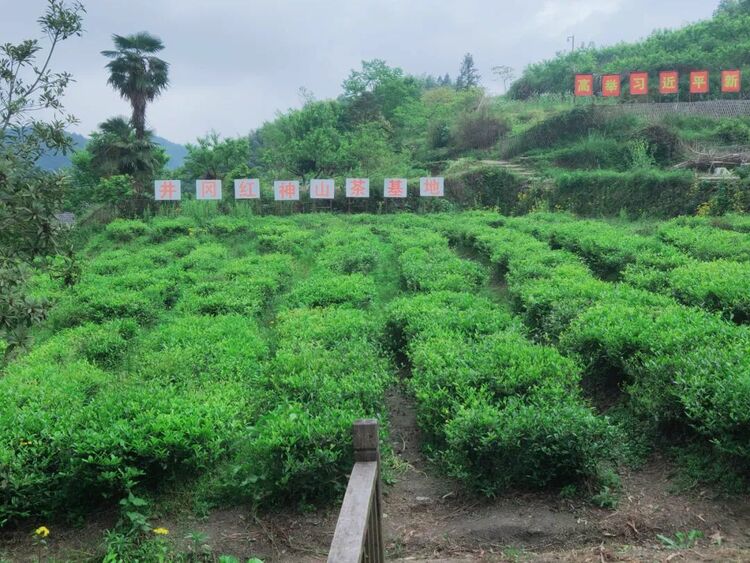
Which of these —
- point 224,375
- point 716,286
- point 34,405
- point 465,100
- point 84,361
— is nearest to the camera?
point 34,405

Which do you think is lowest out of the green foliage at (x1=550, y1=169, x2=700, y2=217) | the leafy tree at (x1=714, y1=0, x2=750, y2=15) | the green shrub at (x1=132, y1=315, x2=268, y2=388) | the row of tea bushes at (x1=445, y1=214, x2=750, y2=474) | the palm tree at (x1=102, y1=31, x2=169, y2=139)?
the green shrub at (x1=132, y1=315, x2=268, y2=388)

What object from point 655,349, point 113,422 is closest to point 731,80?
point 655,349

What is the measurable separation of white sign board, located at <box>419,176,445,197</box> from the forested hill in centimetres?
1880

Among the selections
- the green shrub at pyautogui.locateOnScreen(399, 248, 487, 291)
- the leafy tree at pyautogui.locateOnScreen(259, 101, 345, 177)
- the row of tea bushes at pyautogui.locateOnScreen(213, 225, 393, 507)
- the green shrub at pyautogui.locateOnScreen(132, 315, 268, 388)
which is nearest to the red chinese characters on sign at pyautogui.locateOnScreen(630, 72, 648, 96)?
the leafy tree at pyautogui.locateOnScreen(259, 101, 345, 177)

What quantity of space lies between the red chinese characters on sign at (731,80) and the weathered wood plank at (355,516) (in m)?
35.5

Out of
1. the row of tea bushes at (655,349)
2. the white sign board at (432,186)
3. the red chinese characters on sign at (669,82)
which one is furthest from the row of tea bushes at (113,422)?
the red chinese characters on sign at (669,82)

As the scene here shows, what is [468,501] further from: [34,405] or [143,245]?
[143,245]

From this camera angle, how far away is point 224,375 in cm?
617

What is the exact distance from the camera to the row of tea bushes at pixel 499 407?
4.22 metres

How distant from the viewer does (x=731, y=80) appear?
103 feet

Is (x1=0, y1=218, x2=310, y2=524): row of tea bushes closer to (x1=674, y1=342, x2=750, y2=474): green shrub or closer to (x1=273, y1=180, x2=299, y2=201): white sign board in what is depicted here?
(x1=674, y1=342, x2=750, y2=474): green shrub

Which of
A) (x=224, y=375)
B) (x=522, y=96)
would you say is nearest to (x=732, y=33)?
(x=522, y=96)

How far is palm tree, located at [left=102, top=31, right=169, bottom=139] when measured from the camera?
2448cm

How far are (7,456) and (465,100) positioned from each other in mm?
37274
